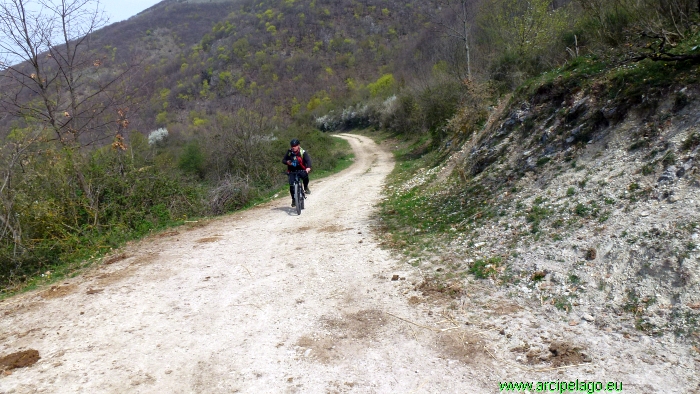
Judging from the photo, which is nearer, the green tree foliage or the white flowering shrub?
the white flowering shrub

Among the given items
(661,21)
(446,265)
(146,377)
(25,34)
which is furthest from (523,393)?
(25,34)

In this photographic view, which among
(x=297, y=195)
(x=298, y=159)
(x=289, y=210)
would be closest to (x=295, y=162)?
(x=298, y=159)

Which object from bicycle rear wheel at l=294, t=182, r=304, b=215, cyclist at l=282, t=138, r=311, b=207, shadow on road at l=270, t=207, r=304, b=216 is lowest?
shadow on road at l=270, t=207, r=304, b=216

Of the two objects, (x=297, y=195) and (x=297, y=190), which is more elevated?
(x=297, y=190)

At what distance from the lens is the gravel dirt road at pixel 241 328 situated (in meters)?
3.73

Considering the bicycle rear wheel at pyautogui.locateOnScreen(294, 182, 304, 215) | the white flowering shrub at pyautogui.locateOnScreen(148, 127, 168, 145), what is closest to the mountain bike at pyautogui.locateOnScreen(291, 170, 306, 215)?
the bicycle rear wheel at pyautogui.locateOnScreen(294, 182, 304, 215)

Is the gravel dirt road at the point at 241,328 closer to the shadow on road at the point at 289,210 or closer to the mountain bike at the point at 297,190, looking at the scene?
the mountain bike at the point at 297,190

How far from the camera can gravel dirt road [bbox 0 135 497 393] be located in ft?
12.2

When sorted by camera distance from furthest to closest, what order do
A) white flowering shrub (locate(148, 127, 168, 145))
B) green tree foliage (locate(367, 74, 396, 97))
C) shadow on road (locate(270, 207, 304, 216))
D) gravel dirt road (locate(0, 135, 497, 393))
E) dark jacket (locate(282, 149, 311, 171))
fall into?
green tree foliage (locate(367, 74, 396, 97))
white flowering shrub (locate(148, 127, 168, 145))
shadow on road (locate(270, 207, 304, 216))
dark jacket (locate(282, 149, 311, 171))
gravel dirt road (locate(0, 135, 497, 393))

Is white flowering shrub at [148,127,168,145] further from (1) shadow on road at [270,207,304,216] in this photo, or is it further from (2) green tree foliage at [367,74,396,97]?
(1) shadow on road at [270,207,304,216]

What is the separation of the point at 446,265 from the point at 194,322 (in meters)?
3.39

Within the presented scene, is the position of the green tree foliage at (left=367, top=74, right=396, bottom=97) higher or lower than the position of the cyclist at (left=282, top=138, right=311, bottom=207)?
higher

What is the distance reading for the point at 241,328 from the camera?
4.73 m

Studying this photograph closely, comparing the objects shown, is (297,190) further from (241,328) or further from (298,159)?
(241,328)
